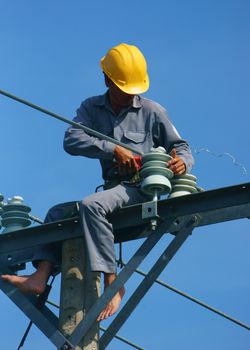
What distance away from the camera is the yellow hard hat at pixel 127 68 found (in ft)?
28.8

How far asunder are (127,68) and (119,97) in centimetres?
32

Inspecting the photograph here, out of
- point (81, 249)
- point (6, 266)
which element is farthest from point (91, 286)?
point (6, 266)

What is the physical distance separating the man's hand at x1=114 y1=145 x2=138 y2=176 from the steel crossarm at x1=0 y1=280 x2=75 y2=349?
51.6 inches

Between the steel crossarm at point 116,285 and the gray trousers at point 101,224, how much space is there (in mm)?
174

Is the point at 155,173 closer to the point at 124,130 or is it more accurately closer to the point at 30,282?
the point at 124,130

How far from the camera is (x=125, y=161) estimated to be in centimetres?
823

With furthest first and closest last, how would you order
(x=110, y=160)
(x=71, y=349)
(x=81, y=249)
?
1. (x=110, y=160)
2. (x=81, y=249)
3. (x=71, y=349)

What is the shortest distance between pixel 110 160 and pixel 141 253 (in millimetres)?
1189

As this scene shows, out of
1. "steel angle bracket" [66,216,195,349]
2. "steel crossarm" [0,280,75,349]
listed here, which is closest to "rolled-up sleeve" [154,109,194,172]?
"steel angle bracket" [66,216,195,349]

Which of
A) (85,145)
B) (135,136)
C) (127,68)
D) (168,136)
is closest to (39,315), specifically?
(85,145)

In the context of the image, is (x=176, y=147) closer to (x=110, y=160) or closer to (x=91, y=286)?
(x=110, y=160)

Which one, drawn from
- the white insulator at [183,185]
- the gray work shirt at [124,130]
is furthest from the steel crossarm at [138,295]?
the gray work shirt at [124,130]

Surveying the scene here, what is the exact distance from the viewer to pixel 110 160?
333 inches

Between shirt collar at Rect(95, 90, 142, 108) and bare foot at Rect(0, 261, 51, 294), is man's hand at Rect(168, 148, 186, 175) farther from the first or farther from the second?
bare foot at Rect(0, 261, 51, 294)
